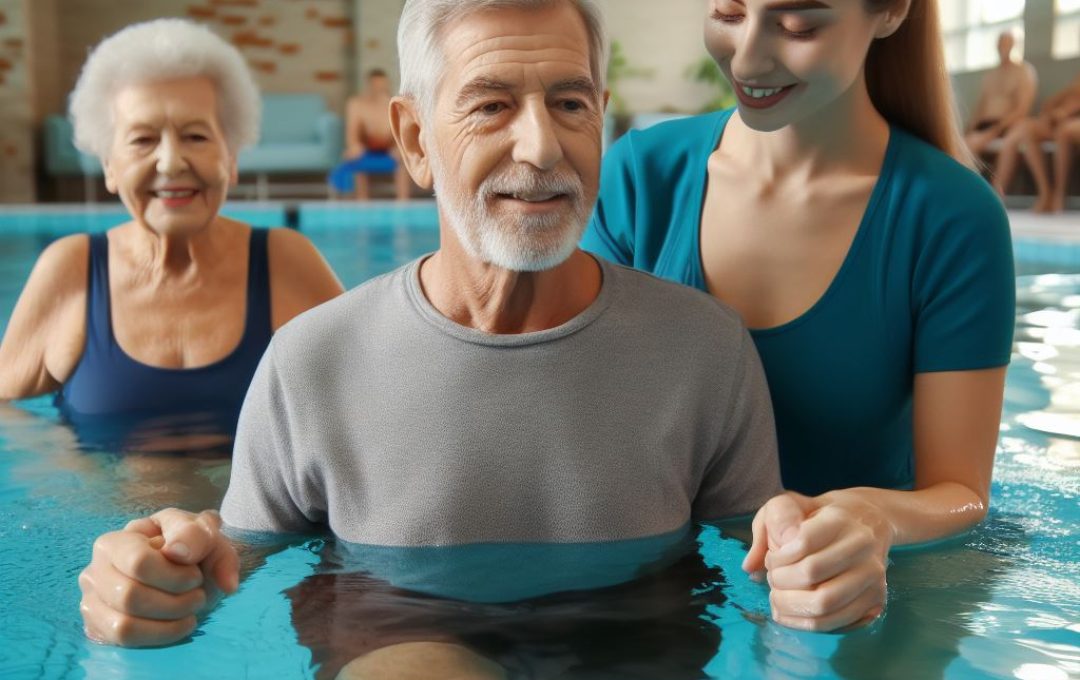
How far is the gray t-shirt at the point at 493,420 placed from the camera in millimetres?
1981

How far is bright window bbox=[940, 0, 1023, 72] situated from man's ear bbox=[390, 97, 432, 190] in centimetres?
1235

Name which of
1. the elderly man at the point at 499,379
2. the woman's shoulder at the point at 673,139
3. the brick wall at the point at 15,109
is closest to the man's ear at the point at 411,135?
the elderly man at the point at 499,379

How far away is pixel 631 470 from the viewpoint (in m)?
2.01

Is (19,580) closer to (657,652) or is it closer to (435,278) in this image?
(435,278)

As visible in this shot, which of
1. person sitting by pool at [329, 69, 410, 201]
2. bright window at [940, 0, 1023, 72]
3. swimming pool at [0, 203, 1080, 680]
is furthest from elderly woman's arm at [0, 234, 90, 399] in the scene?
bright window at [940, 0, 1023, 72]

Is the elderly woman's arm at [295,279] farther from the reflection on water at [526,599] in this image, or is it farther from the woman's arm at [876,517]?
the woman's arm at [876,517]

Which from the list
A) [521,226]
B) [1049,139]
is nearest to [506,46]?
[521,226]

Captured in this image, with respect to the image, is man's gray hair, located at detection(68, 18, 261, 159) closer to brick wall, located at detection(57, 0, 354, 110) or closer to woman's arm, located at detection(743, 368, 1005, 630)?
woman's arm, located at detection(743, 368, 1005, 630)

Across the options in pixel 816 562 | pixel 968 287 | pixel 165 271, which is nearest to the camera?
pixel 816 562

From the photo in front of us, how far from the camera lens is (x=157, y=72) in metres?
3.21

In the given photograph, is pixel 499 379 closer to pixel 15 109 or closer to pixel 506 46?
pixel 506 46

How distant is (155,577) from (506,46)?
0.88 metres

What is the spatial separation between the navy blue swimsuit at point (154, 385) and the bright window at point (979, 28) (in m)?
11.6

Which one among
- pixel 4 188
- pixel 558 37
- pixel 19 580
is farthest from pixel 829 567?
pixel 4 188
